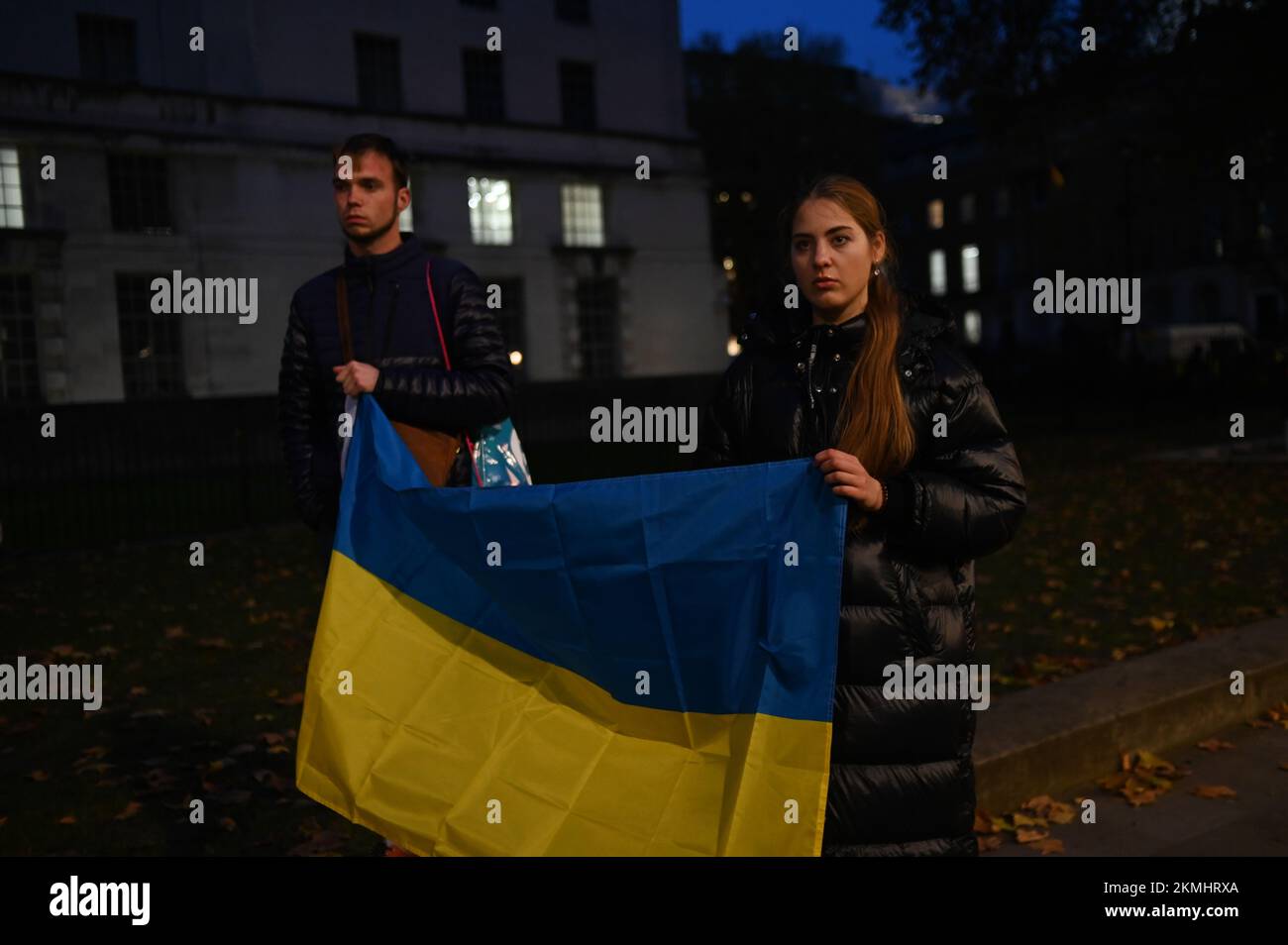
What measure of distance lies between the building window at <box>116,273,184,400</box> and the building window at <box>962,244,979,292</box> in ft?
186

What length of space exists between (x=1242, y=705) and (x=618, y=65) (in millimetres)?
34578

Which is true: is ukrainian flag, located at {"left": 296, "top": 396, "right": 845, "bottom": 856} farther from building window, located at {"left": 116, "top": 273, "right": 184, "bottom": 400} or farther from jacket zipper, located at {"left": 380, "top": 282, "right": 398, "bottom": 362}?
building window, located at {"left": 116, "top": 273, "right": 184, "bottom": 400}

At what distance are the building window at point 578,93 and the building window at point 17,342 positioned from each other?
53.1 ft

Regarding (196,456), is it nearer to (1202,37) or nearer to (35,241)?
(35,241)

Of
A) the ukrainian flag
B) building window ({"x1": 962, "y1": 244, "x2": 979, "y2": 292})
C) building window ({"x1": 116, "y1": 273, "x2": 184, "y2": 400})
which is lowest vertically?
the ukrainian flag

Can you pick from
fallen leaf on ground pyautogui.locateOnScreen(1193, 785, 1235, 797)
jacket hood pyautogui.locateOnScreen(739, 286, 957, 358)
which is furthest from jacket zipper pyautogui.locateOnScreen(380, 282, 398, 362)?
fallen leaf on ground pyautogui.locateOnScreen(1193, 785, 1235, 797)

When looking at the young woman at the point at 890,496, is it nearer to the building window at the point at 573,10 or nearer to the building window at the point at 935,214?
the building window at the point at 573,10

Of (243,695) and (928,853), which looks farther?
(243,695)

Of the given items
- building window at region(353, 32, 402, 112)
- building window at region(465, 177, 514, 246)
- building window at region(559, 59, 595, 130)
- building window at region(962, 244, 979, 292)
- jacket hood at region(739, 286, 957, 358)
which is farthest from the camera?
building window at region(962, 244, 979, 292)

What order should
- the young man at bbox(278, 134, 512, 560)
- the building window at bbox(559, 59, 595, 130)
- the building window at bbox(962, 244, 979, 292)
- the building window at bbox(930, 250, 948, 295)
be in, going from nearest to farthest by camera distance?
1. the young man at bbox(278, 134, 512, 560)
2. the building window at bbox(559, 59, 595, 130)
3. the building window at bbox(962, 244, 979, 292)
4. the building window at bbox(930, 250, 948, 295)

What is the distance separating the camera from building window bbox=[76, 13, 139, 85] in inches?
1107

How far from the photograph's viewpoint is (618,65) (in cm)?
3731

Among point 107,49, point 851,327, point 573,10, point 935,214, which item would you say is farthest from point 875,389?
Answer: point 935,214
